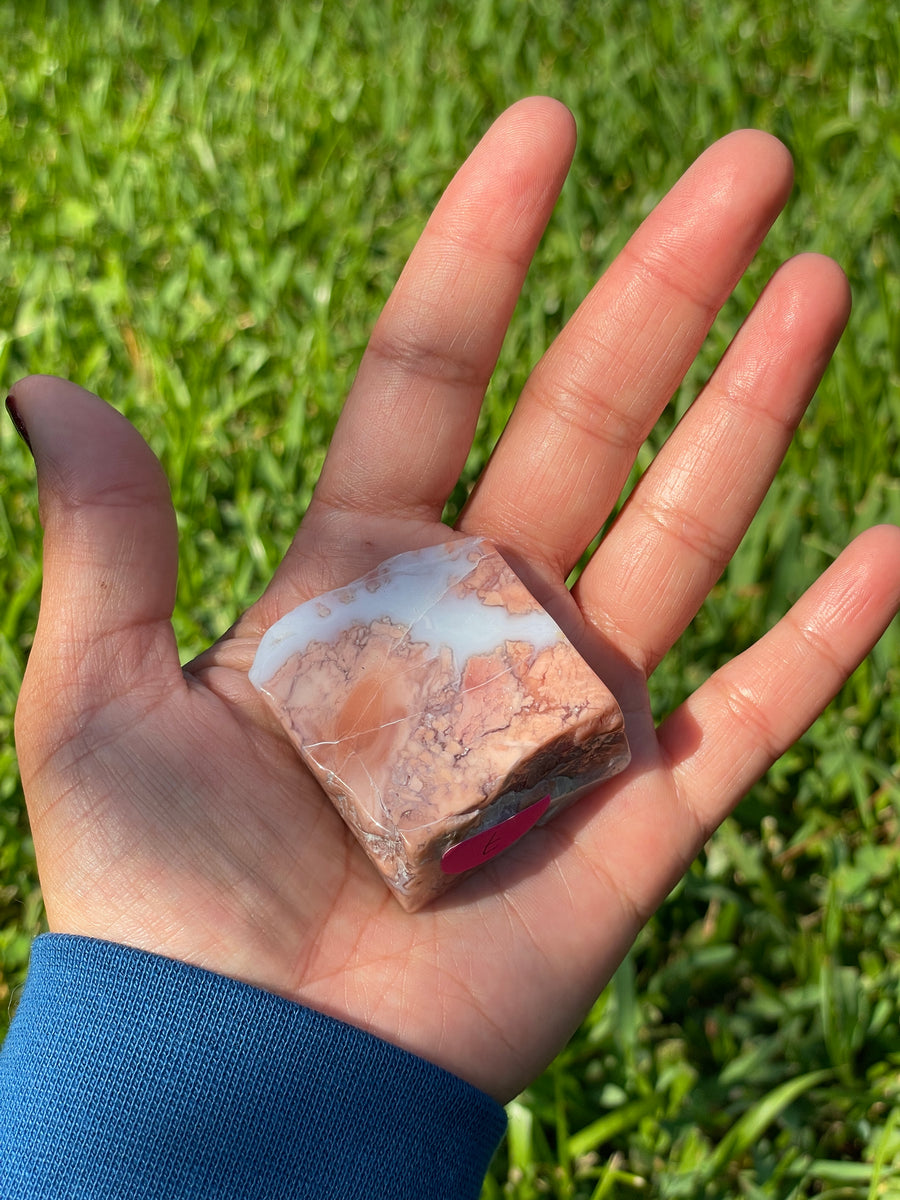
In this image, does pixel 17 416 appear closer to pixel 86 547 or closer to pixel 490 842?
pixel 86 547

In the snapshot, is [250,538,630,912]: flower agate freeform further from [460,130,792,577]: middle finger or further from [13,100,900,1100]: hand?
[460,130,792,577]: middle finger

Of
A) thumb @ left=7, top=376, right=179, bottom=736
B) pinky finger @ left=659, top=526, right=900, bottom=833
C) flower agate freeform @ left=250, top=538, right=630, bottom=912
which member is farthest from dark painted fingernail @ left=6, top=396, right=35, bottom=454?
pinky finger @ left=659, top=526, right=900, bottom=833

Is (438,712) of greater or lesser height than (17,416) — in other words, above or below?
below

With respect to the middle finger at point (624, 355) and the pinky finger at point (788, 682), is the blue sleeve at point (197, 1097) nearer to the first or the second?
the pinky finger at point (788, 682)

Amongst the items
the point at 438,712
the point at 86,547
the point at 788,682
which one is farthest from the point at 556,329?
the point at 86,547

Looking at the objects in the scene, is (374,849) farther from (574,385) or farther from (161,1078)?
(574,385)

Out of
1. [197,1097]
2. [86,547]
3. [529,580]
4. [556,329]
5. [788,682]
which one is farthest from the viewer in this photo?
[556,329]

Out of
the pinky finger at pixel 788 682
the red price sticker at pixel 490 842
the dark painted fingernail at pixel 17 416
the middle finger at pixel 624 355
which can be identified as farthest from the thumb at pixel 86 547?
the pinky finger at pixel 788 682
